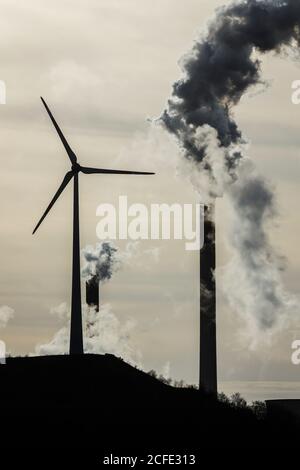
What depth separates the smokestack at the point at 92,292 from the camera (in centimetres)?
12088

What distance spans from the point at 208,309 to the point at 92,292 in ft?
66.5

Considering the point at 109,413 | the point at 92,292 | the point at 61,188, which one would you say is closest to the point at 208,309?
the point at 92,292

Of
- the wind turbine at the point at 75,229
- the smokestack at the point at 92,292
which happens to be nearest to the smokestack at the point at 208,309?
the wind turbine at the point at 75,229

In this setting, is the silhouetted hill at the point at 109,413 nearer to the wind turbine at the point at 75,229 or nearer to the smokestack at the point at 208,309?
the wind turbine at the point at 75,229

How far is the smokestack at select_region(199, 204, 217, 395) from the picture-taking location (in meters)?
101

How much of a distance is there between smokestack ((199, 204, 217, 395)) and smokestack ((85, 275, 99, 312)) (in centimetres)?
1876

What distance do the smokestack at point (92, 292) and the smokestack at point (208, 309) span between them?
18757 millimetres

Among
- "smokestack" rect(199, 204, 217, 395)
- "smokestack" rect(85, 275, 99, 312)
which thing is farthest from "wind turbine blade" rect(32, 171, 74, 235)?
"smokestack" rect(85, 275, 99, 312)

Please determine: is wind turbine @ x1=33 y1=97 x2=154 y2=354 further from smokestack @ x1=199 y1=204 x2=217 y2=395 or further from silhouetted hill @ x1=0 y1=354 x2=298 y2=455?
smokestack @ x1=199 y1=204 x2=217 y2=395
